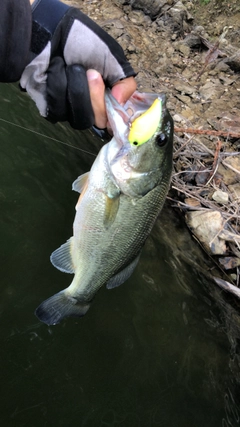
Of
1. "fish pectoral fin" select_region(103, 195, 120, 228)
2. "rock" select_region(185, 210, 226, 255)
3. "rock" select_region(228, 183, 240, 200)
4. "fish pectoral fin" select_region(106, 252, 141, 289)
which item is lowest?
"rock" select_region(185, 210, 226, 255)

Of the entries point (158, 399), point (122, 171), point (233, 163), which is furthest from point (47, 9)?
point (233, 163)

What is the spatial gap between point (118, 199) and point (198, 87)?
5.85 meters

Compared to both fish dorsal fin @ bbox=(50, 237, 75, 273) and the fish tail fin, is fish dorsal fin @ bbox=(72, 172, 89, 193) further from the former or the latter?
the fish tail fin

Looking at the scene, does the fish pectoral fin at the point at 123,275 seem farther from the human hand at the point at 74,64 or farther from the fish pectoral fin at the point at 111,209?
the human hand at the point at 74,64

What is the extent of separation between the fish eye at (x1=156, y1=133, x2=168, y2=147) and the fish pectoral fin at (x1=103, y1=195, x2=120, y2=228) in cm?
37

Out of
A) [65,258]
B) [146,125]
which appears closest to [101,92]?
[146,125]

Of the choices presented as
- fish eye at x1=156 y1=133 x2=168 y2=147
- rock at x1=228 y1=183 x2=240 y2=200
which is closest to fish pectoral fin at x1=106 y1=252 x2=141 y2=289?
fish eye at x1=156 y1=133 x2=168 y2=147

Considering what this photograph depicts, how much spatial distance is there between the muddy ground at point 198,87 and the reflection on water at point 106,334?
17.8 inches

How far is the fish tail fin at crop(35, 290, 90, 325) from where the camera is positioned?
236 cm

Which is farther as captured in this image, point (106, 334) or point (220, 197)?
point (220, 197)

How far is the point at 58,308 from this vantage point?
7.88 feet

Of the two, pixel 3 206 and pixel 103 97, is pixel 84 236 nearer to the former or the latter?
pixel 103 97

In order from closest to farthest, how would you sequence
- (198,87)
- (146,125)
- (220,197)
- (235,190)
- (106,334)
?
(146,125), (106,334), (220,197), (235,190), (198,87)

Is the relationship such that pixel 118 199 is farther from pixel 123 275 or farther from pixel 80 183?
pixel 123 275
